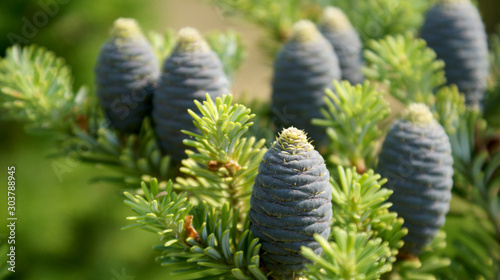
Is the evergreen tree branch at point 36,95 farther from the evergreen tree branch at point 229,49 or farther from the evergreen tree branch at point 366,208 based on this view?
the evergreen tree branch at point 366,208

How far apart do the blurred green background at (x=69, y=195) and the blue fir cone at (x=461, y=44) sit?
17.1 inches

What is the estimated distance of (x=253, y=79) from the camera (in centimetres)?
246

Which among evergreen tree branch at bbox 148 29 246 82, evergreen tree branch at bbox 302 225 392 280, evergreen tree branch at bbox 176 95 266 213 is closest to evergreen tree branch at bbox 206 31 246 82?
evergreen tree branch at bbox 148 29 246 82

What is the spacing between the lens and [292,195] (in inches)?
13.1

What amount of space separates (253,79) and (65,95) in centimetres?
197

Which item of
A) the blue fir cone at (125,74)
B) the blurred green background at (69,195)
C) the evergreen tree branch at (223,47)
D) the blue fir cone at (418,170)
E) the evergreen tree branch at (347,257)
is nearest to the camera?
the evergreen tree branch at (347,257)

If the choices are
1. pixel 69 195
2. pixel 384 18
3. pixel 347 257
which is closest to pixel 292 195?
pixel 347 257

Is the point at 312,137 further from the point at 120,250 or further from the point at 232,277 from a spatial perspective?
the point at 120,250

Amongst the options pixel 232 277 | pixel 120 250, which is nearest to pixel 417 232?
pixel 232 277

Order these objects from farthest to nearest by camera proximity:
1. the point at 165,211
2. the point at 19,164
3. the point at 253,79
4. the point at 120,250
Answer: the point at 253,79
the point at 120,250
the point at 19,164
the point at 165,211

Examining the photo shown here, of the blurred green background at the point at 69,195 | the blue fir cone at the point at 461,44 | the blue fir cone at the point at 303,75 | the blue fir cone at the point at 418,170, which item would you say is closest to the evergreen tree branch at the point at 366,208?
the blue fir cone at the point at 418,170

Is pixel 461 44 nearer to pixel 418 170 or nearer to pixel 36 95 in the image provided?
pixel 418 170

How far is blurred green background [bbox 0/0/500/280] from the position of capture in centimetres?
98

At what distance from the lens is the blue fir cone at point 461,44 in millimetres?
549
